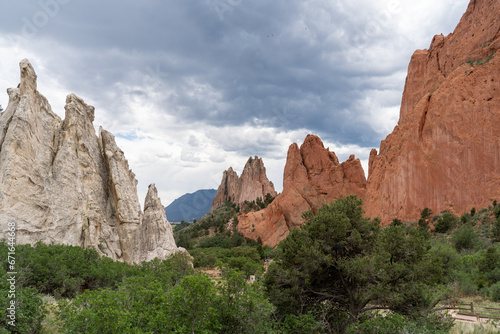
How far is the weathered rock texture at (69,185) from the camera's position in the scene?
18500 mm

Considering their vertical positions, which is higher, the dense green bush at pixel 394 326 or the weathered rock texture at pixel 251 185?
the weathered rock texture at pixel 251 185

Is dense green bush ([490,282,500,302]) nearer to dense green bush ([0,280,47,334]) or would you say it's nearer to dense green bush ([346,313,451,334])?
dense green bush ([346,313,451,334])

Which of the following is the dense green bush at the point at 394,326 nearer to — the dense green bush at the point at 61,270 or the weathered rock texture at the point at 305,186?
the dense green bush at the point at 61,270

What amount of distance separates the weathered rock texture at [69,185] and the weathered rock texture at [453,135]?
46396 millimetres

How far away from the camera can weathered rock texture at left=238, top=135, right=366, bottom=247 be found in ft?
218

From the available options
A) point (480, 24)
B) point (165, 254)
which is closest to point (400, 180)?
point (480, 24)

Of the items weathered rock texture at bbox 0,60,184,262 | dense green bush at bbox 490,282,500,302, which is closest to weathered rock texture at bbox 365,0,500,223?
dense green bush at bbox 490,282,500,302

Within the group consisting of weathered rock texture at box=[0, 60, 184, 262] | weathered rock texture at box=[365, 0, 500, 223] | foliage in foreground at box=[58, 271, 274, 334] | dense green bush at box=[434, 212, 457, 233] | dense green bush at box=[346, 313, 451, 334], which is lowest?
dense green bush at box=[346, 313, 451, 334]

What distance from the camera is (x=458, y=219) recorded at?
46.3m

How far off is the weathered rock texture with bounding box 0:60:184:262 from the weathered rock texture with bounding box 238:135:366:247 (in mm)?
42566

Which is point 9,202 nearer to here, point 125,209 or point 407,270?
point 125,209

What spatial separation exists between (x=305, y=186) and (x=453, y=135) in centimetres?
2977

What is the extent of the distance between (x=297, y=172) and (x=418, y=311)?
60.2 m

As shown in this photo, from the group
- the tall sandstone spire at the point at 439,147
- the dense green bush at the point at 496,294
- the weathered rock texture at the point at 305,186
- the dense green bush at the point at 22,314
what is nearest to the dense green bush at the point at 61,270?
the dense green bush at the point at 22,314
